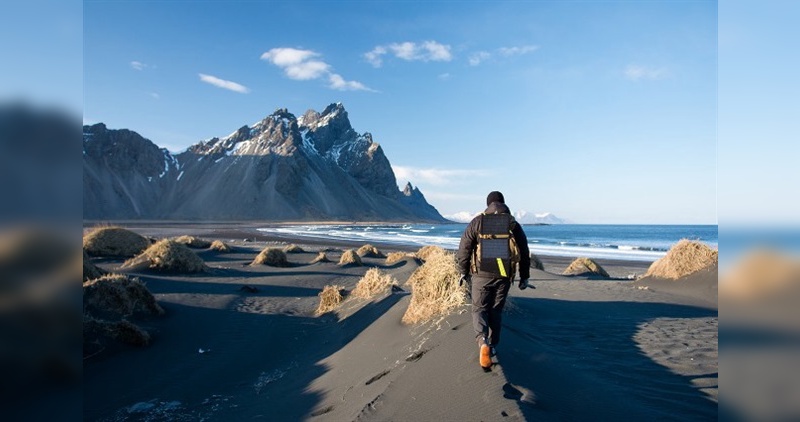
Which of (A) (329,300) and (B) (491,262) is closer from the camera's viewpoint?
(B) (491,262)

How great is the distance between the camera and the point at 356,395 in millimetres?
5504

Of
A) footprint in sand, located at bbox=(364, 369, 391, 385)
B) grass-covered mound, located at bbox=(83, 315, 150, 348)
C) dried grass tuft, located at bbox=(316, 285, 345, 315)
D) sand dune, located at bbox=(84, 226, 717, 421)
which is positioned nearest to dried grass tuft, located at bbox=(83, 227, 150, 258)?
sand dune, located at bbox=(84, 226, 717, 421)

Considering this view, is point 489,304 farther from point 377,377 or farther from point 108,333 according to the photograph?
point 108,333

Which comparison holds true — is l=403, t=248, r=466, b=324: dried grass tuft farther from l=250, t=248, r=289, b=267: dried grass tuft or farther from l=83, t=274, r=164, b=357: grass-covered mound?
l=250, t=248, r=289, b=267: dried grass tuft

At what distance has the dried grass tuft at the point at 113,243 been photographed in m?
21.5

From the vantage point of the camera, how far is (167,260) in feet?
58.0

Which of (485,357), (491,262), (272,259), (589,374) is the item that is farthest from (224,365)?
(272,259)

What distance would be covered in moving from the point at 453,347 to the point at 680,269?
12442 mm

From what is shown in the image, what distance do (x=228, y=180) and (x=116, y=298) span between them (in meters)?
125

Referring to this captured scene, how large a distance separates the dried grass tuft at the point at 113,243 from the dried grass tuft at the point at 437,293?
18.3 m

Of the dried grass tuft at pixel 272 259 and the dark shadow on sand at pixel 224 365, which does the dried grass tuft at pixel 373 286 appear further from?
the dried grass tuft at pixel 272 259

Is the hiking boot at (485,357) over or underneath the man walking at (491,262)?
underneath
